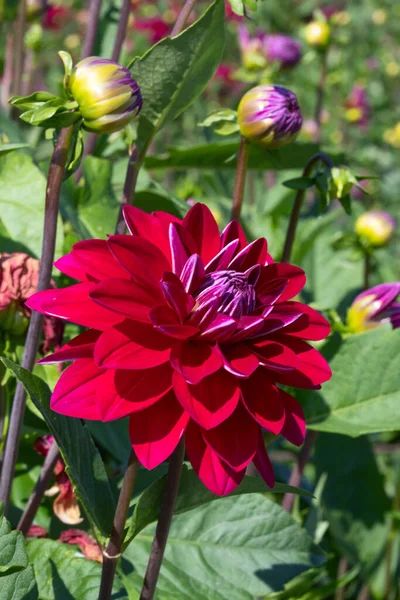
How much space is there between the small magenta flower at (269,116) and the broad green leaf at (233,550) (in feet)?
1.01

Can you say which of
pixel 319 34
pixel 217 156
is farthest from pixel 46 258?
pixel 319 34

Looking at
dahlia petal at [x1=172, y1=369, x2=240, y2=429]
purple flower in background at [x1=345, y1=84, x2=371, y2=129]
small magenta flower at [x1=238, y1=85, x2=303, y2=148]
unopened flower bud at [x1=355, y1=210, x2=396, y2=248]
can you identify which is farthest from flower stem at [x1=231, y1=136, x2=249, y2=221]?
purple flower in background at [x1=345, y1=84, x2=371, y2=129]

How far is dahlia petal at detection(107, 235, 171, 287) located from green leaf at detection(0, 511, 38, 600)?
166mm

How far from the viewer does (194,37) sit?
0.59m

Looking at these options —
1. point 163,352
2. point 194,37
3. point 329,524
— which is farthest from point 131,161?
point 329,524

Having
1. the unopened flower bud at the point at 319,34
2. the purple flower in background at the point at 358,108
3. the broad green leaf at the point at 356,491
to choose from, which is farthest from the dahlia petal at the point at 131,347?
the purple flower in background at the point at 358,108

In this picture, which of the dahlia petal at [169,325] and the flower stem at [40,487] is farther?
the flower stem at [40,487]

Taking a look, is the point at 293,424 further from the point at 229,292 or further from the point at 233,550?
the point at 233,550

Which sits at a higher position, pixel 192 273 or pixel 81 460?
pixel 192 273

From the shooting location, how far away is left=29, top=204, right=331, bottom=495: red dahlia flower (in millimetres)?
428

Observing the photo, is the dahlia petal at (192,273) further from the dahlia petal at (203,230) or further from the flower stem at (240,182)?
the flower stem at (240,182)

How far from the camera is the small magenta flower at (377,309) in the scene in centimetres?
76

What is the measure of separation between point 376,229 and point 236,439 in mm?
684

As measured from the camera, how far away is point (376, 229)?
106 centimetres
